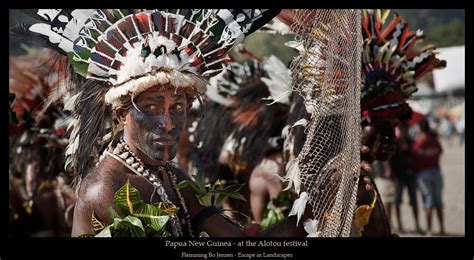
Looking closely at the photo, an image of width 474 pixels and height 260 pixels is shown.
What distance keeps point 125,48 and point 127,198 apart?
2.25 ft

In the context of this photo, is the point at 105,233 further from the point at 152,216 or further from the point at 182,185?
the point at 182,185

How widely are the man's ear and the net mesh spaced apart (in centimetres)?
83

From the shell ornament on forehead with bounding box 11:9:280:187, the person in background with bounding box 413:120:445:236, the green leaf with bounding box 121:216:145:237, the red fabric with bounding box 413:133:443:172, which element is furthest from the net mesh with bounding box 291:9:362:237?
the red fabric with bounding box 413:133:443:172

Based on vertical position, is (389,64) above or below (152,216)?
above

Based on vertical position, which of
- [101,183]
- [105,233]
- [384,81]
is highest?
[384,81]

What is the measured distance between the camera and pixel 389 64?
211 inches

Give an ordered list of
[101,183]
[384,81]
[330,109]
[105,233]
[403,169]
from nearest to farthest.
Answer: [105,233] < [101,183] < [330,109] < [384,81] < [403,169]

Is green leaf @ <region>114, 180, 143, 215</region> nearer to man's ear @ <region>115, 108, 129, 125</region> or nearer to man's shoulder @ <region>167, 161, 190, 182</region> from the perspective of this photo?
man's ear @ <region>115, 108, 129, 125</region>

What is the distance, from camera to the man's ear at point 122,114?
3.85 m

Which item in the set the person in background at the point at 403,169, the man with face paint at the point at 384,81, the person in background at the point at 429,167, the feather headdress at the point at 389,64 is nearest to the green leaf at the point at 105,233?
the man with face paint at the point at 384,81

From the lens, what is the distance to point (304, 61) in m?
3.86

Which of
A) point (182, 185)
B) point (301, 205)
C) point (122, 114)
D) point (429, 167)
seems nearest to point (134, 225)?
point (182, 185)

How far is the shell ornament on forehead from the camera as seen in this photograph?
3736mm

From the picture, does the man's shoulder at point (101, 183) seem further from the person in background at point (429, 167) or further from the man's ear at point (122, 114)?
the person in background at point (429, 167)
